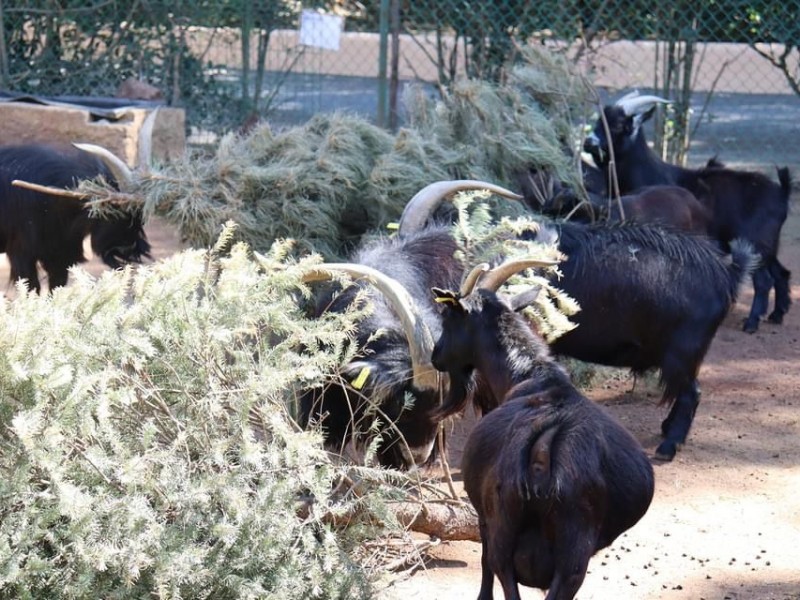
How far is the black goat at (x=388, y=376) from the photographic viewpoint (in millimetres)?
4875

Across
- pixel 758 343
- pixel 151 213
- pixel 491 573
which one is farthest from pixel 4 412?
pixel 758 343

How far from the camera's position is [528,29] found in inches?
456

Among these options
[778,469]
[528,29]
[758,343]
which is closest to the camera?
[778,469]

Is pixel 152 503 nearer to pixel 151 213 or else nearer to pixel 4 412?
pixel 4 412

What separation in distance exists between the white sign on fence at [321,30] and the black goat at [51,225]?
15.9ft

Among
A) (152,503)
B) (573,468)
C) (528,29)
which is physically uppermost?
(528,29)

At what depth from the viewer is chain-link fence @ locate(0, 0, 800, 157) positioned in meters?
11.5

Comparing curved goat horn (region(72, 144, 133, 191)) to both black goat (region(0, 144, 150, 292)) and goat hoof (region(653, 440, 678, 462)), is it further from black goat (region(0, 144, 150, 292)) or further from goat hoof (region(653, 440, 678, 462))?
goat hoof (region(653, 440, 678, 462))

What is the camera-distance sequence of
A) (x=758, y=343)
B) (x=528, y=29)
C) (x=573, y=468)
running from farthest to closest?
(x=528, y=29)
(x=758, y=343)
(x=573, y=468)

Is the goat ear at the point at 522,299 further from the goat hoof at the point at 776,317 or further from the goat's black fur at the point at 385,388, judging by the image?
the goat hoof at the point at 776,317

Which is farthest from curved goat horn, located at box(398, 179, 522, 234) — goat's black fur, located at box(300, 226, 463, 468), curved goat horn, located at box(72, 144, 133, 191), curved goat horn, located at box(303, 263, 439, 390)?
curved goat horn, located at box(72, 144, 133, 191)

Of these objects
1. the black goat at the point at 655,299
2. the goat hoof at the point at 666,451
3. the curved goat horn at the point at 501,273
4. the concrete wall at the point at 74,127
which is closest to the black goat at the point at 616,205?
the black goat at the point at 655,299

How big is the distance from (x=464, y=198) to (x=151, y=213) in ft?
6.82

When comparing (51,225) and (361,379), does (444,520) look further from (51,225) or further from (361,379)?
(51,225)
